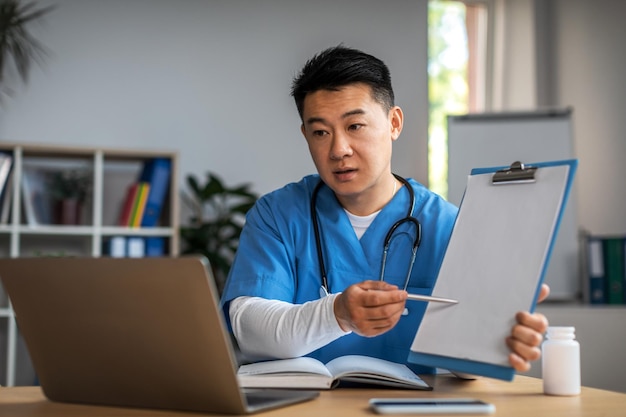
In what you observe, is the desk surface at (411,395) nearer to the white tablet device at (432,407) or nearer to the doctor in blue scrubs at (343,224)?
the white tablet device at (432,407)

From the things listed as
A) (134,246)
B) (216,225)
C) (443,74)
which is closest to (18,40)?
(134,246)

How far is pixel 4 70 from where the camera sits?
12.2ft

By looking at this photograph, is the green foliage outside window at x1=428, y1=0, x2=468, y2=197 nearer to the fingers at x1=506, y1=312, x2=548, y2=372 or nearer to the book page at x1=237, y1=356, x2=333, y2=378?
the book page at x1=237, y1=356, x2=333, y2=378

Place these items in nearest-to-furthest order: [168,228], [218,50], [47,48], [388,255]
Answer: [388,255] < [168,228] < [47,48] < [218,50]

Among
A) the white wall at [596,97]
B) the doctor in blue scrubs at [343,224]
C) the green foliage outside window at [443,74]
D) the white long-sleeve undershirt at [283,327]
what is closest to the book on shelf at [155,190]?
the green foliage outside window at [443,74]

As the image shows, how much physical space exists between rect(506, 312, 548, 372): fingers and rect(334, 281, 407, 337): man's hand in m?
0.18

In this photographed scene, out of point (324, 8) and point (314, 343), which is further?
point (324, 8)

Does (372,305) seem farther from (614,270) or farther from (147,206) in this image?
(614,270)

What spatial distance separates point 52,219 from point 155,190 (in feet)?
1.59

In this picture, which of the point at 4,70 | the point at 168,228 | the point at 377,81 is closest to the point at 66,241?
the point at 168,228

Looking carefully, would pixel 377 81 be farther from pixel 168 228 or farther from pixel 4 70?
pixel 4 70

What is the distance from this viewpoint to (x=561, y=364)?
1190 mm

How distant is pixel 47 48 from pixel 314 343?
2.90 meters

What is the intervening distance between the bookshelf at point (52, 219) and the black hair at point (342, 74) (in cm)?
187
